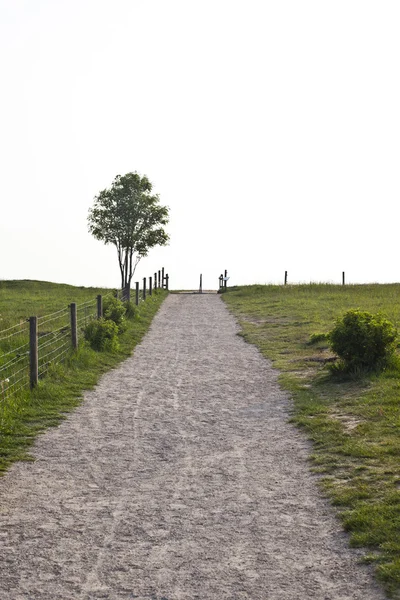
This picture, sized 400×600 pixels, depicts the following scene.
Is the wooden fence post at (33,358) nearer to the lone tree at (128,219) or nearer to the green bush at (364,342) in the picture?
the green bush at (364,342)

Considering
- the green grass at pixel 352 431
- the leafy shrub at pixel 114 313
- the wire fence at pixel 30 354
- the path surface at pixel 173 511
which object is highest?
the leafy shrub at pixel 114 313

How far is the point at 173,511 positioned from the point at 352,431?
4.03 m

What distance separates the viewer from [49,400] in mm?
12195

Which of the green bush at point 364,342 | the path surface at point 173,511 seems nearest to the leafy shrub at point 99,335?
the path surface at point 173,511

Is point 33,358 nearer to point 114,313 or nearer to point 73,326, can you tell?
point 73,326

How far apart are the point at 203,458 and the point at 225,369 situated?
734cm

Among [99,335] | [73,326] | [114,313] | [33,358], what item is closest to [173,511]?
[33,358]

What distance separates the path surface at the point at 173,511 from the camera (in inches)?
207

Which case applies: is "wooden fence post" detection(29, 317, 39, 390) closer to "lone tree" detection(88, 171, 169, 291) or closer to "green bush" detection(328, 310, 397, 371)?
"green bush" detection(328, 310, 397, 371)

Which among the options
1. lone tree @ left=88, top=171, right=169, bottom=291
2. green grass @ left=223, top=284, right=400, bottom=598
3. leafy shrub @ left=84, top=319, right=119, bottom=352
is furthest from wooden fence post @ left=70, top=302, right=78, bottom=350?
lone tree @ left=88, top=171, right=169, bottom=291

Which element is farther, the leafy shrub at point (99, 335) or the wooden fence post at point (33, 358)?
the leafy shrub at point (99, 335)

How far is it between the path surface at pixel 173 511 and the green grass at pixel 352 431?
23 centimetres

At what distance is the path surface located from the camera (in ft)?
17.2

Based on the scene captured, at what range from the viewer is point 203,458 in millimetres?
8789
